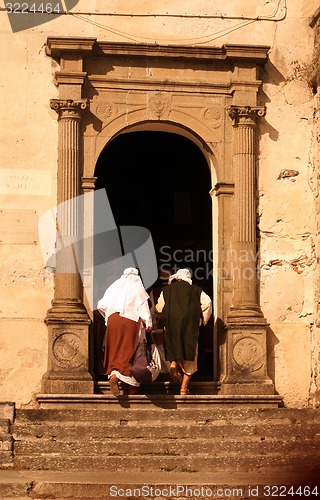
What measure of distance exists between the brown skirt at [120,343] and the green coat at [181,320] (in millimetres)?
436

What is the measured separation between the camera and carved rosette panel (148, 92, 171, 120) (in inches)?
590

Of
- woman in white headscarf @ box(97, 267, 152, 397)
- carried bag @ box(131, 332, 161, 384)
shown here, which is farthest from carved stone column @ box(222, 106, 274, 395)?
woman in white headscarf @ box(97, 267, 152, 397)

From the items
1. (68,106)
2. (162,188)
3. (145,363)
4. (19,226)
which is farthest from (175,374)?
(162,188)

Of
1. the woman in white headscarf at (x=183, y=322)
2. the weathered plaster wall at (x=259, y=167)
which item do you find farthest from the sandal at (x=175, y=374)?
the weathered plaster wall at (x=259, y=167)

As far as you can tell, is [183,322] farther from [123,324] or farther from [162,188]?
[162,188]

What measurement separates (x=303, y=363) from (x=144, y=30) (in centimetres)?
426

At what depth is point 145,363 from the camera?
1376 centimetres

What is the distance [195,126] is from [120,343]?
2.86 meters

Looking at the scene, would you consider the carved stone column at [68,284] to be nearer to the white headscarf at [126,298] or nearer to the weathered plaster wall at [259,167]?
the weathered plaster wall at [259,167]

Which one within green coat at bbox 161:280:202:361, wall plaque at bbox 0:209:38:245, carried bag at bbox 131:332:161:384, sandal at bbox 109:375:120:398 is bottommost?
sandal at bbox 109:375:120:398

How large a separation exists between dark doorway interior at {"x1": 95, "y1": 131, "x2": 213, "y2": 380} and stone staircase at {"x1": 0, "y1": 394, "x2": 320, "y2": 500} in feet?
18.4

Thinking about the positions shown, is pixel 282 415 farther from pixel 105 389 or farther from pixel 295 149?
pixel 295 149

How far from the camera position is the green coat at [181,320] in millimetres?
14047

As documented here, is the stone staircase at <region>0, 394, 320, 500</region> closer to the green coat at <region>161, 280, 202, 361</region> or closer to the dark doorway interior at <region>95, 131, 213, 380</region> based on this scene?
the green coat at <region>161, 280, 202, 361</region>
